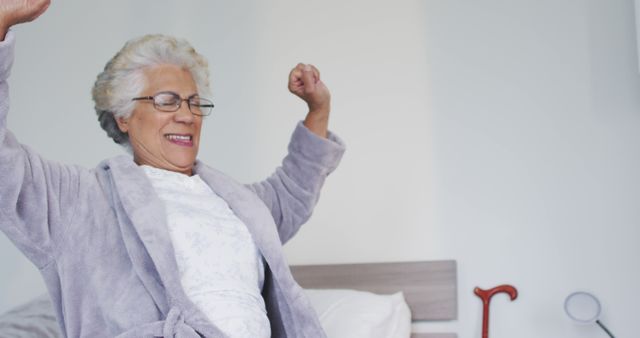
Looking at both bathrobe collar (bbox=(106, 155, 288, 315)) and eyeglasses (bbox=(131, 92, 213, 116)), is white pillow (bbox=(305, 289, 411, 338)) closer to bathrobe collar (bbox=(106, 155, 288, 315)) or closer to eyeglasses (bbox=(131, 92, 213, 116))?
bathrobe collar (bbox=(106, 155, 288, 315))

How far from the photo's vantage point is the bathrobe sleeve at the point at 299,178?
A: 1.78 meters

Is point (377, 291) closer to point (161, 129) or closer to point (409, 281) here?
point (409, 281)

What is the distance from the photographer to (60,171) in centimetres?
135

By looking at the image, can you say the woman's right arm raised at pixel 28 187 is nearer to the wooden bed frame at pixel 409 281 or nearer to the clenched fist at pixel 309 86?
the clenched fist at pixel 309 86

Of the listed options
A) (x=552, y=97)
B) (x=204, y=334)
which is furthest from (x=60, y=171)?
(x=552, y=97)

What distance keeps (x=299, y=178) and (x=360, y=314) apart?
503 mm

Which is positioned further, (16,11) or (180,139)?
(180,139)

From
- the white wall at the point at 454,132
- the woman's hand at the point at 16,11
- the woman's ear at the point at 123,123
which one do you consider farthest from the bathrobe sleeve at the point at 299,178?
the woman's hand at the point at 16,11

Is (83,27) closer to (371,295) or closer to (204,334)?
(371,295)

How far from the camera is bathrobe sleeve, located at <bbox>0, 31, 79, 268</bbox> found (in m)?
1.16

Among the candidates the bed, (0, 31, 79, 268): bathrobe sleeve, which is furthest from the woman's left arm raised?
(0, 31, 79, 268): bathrobe sleeve

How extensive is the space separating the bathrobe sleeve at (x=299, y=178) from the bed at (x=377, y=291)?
41 centimetres

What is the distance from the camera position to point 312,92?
1.77m

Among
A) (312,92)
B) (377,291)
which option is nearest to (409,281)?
(377,291)
